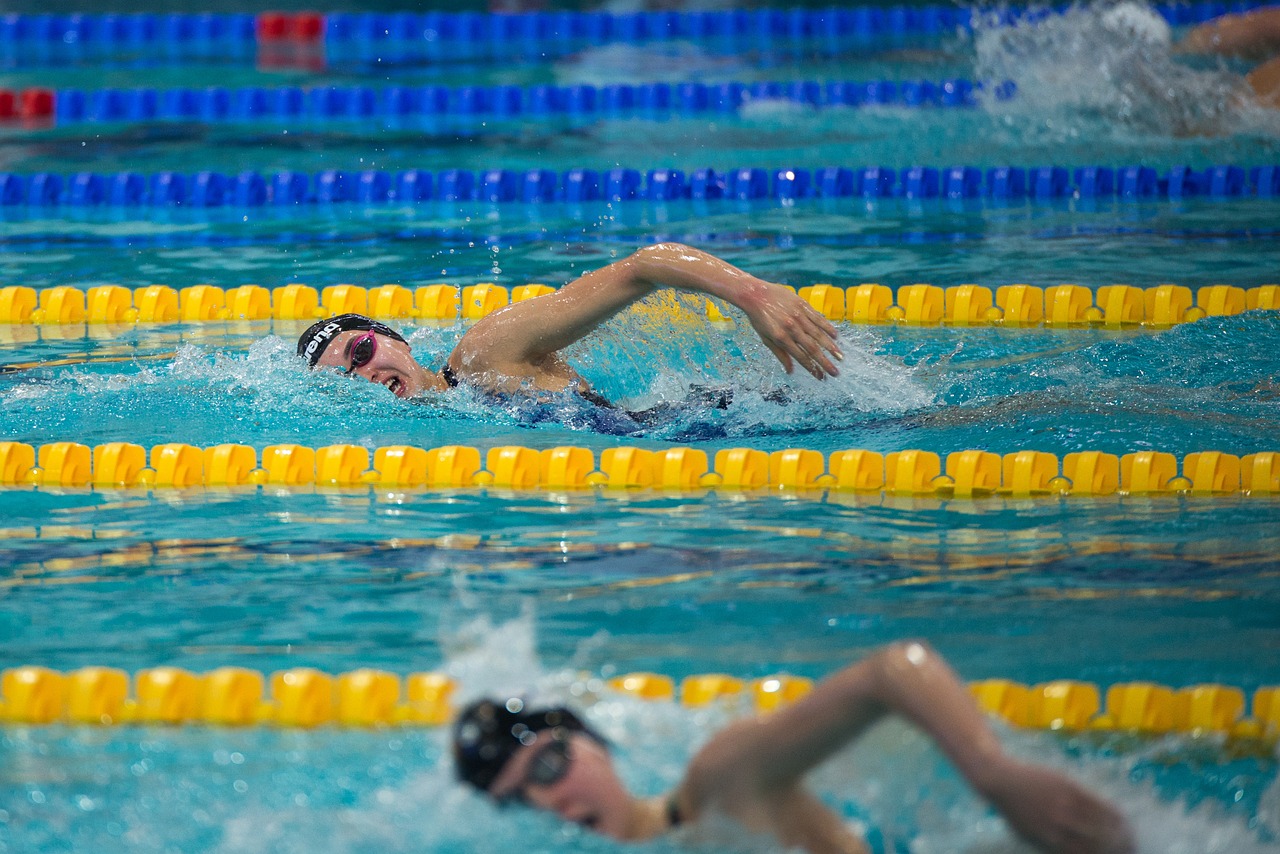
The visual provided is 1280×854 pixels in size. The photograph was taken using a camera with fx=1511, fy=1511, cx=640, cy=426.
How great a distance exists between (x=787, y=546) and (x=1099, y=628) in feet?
2.54

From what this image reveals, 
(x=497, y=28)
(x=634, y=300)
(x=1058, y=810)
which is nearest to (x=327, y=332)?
(x=634, y=300)

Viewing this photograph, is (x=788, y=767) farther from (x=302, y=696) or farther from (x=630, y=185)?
(x=630, y=185)

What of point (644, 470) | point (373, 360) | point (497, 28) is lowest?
point (644, 470)

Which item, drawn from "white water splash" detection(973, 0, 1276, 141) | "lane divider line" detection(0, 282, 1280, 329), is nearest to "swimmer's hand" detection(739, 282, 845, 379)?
"lane divider line" detection(0, 282, 1280, 329)

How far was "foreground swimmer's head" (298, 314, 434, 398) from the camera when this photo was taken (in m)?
4.28

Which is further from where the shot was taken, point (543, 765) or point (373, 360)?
point (373, 360)

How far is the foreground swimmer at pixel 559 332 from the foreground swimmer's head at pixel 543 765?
4.75 ft

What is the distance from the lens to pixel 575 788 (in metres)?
2.15

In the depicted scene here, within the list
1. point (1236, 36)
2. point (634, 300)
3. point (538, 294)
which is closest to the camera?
point (634, 300)

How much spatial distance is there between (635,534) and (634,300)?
652 millimetres

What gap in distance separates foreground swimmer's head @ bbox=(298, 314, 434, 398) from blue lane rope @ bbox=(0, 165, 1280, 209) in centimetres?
299

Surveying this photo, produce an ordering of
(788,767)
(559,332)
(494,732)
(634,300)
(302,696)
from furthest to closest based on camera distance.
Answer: (559,332) → (634,300) → (302,696) → (494,732) → (788,767)

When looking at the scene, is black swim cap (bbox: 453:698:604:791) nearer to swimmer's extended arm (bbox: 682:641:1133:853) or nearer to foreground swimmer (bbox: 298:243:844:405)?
swimmer's extended arm (bbox: 682:641:1133:853)

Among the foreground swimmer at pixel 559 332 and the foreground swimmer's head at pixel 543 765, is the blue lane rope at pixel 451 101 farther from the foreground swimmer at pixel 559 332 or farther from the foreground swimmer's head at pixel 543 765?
the foreground swimmer's head at pixel 543 765
